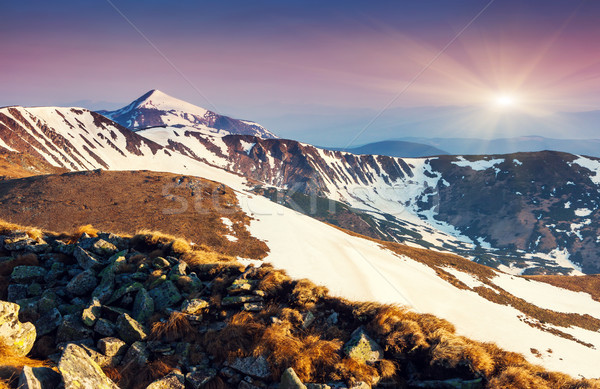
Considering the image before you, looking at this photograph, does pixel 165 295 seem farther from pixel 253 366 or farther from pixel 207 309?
pixel 253 366

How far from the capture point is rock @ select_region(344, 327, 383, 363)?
8.10 meters

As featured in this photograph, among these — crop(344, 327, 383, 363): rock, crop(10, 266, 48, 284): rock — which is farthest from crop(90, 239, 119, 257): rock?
crop(344, 327, 383, 363): rock

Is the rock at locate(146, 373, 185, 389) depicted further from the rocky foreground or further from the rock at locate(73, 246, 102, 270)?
the rock at locate(73, 246, 102, 270)

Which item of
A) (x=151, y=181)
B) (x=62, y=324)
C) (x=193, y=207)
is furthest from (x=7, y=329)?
(x=151, y=181)

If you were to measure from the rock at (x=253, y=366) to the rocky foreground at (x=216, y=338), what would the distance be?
3 cm

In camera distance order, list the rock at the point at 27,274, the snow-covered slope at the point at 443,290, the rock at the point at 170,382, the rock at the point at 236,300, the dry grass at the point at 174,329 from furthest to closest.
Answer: the snow-covered slope at the point at 443,290, the rock at the point at 27,274, the rock at the point at 236,300, the dry grass at the point at 174,329, the rock at the point at 170,382

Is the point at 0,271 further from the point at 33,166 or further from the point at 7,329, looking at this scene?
the point at 33,166

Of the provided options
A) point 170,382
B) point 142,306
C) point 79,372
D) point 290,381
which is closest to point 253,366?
point 290,381

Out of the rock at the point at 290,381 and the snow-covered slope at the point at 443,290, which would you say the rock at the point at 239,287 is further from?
the snow-covered slope at the point at 443,290

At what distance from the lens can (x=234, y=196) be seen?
7925 centimetres

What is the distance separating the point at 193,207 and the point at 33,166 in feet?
260

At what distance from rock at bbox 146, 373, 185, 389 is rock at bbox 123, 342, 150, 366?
3.82 feet

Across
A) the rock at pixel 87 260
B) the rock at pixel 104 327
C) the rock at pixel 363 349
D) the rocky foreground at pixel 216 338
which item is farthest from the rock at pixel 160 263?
the rock at pixel 363 349

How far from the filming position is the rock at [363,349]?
8102mm
